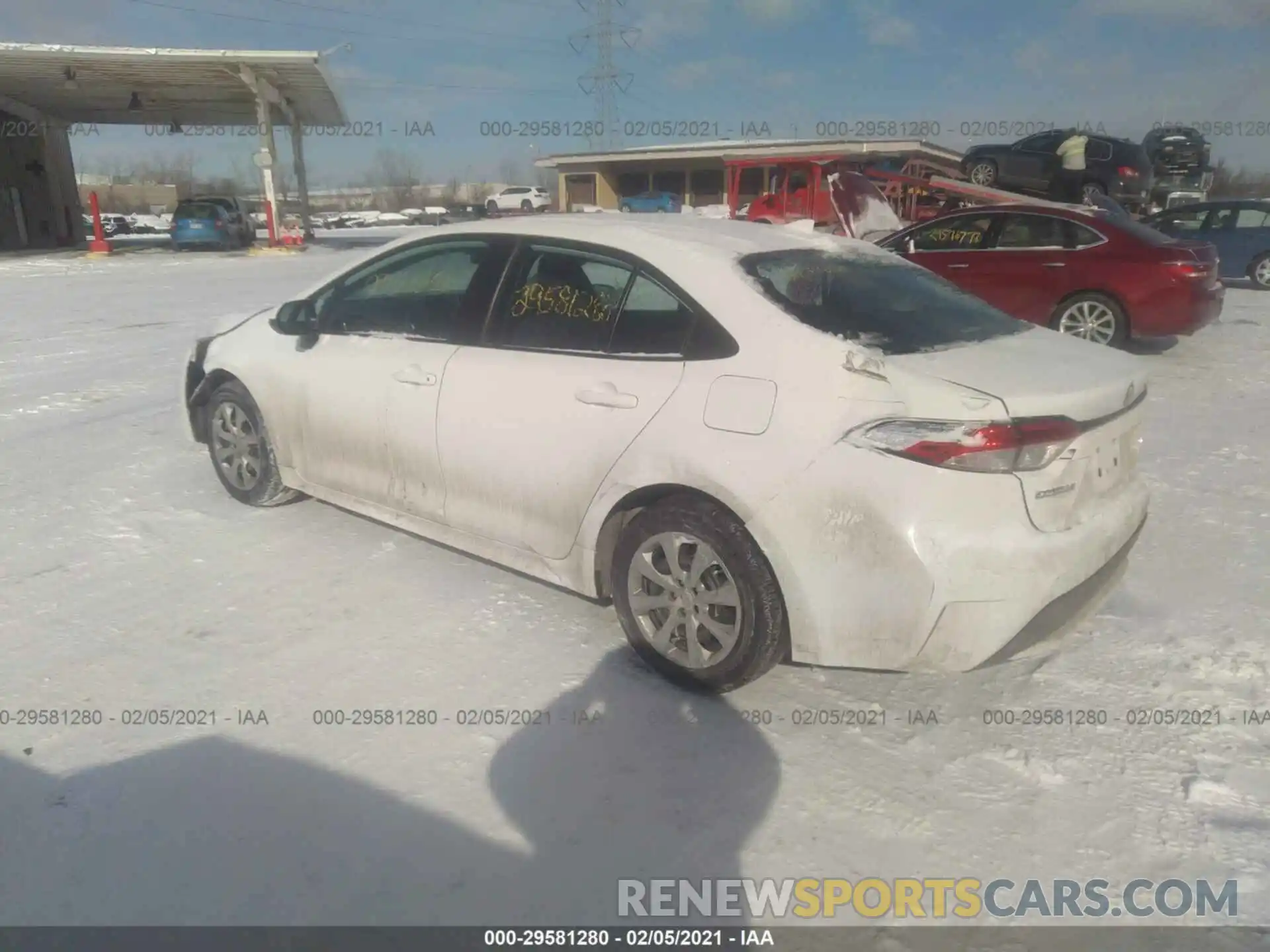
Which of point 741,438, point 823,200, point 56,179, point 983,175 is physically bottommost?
point 741,438

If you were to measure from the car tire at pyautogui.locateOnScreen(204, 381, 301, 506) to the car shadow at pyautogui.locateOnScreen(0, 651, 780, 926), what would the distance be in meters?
1.99

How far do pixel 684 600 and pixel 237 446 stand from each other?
2.90 metres

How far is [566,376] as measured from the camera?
123 inches

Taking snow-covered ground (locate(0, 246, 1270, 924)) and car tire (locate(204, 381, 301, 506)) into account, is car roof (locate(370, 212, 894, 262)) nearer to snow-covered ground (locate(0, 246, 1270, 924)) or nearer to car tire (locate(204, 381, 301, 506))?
car tire (locate(204, 381, 301, 506))

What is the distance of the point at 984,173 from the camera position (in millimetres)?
16156

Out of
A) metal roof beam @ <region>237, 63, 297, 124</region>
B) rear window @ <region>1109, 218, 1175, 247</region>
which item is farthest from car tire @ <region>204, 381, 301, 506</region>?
metal roof beam @ <region>237, 63, 297, 124</region>

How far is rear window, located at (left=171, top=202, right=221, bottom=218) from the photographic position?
23.6 m

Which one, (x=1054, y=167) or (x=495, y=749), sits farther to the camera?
(x=1054, y=167)

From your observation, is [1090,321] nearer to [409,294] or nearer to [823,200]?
[823,200]

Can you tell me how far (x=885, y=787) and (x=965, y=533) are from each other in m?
0.80

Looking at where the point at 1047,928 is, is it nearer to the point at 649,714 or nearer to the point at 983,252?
the point at 649,714

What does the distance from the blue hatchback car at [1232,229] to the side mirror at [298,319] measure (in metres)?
14.1

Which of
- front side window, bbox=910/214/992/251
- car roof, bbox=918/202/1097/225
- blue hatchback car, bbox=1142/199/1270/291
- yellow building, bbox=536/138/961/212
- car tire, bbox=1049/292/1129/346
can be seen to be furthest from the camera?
yellow building, bbox=536/138/961/212

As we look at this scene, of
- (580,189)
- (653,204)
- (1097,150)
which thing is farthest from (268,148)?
(1097,150)
